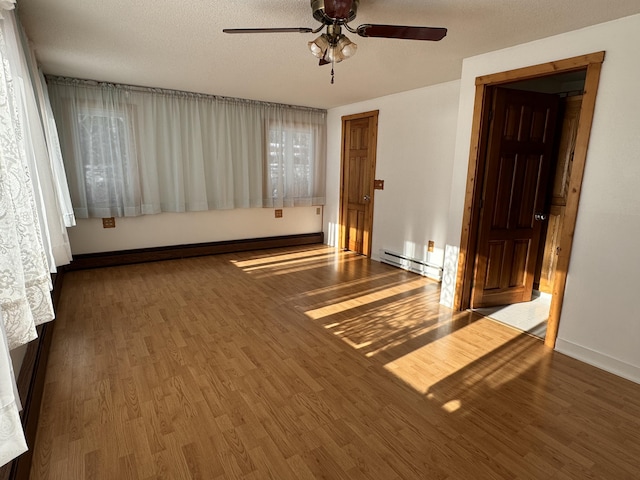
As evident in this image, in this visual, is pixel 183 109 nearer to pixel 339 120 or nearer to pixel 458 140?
pixel 339 120

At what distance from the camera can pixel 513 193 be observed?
11.1 feet

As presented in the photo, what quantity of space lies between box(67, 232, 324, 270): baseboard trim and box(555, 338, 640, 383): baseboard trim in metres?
4.25

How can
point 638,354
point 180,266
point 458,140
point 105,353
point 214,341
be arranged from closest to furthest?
point 638,354 → point 105,353 → point 214,341 → point 458,140 → point 180,266

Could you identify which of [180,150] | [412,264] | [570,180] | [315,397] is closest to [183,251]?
[180,150]

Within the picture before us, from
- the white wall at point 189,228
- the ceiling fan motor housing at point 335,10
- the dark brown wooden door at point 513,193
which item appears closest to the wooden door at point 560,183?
the dark brown wooden door at point 513,193

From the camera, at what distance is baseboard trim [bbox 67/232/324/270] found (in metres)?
4.60

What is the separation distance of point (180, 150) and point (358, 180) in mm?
2678

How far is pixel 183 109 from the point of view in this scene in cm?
487

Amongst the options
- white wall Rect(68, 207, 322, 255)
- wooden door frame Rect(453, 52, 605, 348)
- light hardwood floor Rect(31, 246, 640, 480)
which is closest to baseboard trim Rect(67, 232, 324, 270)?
white wall Rect(68, 207, 322, 255)

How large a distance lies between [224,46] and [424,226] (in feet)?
10.0

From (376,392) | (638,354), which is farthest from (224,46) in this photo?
(638,354)

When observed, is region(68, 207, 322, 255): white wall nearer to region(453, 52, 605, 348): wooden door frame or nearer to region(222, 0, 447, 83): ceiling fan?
region(453, 52, 605, 348): wooden door frame

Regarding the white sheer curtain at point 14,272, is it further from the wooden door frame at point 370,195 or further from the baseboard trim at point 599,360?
the wooden door frame at point 370,195

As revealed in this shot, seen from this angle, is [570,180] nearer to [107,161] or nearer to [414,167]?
[414,167]
